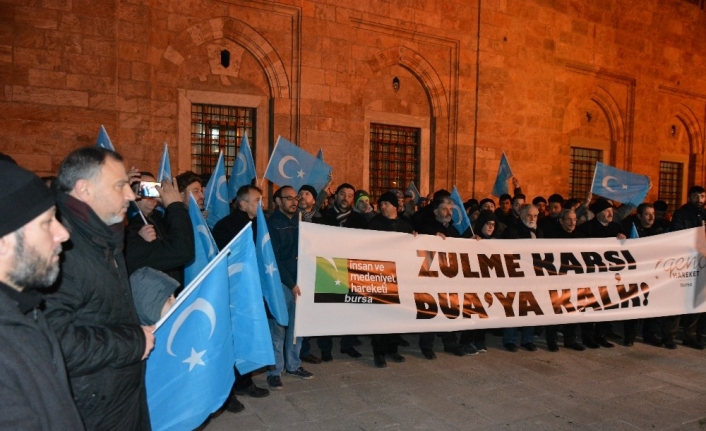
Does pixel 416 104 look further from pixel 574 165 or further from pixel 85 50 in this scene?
pixel 85 50

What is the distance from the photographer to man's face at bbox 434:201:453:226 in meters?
6.56

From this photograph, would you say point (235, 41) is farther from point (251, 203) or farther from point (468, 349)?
point (468, 349)

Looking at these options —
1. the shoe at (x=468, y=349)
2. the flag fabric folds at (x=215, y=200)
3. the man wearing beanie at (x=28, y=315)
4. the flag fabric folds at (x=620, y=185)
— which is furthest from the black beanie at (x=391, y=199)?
the man wearing beanie at (x=28, y=315)

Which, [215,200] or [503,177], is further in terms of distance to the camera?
[503,177]

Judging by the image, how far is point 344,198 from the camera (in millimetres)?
7152

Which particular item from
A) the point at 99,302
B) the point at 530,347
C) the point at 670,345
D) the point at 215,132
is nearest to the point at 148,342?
the point at 99,302

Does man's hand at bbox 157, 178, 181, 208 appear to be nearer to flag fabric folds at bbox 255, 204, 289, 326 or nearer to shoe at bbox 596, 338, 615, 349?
flag fabric folds at bbox 255, 204, 289, 326

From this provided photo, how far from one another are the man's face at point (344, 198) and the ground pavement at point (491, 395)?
1.92 m

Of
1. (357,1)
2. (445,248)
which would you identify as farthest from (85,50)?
(445,248)

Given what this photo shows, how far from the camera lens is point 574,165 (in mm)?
16797

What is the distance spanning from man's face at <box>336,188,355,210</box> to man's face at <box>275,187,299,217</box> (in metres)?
1.39

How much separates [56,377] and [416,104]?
13.0m

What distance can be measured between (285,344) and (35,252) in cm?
464

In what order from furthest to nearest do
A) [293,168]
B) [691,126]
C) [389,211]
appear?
[691,126] < [293,168] < [389,211]
